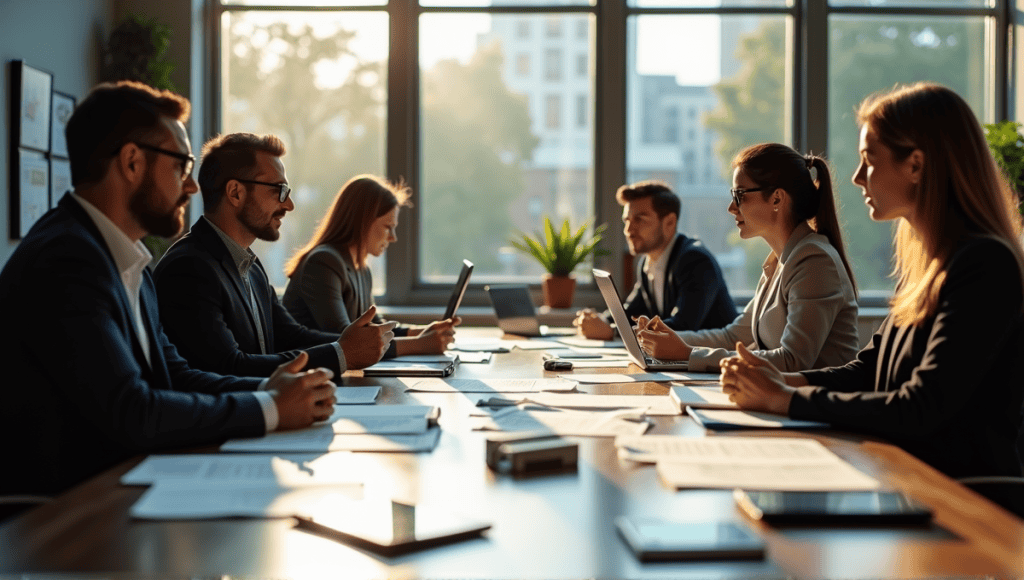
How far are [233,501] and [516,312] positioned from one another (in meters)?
3.09

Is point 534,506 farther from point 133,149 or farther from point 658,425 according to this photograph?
point 133,149

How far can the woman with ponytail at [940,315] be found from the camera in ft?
5.74

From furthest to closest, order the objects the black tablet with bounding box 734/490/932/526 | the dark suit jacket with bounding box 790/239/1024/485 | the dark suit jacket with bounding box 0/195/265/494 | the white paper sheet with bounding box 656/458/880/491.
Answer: the dark suit jacket with bounding box 790/239/1024/485 → the dark suit jacket with bounding box 0/195/265/494 → the white paper sheet with bounding box 656/458/880/491 → the black tablet with bounding box 734/490/932/526

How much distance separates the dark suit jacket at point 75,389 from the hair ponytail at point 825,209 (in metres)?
1.88

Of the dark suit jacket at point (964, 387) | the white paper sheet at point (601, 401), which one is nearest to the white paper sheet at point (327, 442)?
the white paper sheet at point (601, 401)

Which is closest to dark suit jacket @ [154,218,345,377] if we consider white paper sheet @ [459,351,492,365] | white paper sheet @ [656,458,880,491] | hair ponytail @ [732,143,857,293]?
white paper sheet @ [459,351,492,365]

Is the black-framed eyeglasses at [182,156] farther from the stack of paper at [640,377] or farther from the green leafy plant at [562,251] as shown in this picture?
the green leafy plant at [562,251]

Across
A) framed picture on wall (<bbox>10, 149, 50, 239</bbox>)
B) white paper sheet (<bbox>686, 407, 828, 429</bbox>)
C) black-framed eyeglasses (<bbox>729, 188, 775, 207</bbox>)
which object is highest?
framed picture on wall (<bbox>10, 149, 50, 239</bbox>)

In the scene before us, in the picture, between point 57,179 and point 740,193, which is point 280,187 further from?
point 57,179

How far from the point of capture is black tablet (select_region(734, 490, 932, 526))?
1.20 metres

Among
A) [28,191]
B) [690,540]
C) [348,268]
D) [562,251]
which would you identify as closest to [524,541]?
[690,540]

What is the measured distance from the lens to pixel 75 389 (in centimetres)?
160

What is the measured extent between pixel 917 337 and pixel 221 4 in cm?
538

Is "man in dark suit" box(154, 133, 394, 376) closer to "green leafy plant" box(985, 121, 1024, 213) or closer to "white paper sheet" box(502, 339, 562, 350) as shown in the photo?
"white paper sheet" box(502, 339, 562, 350)
